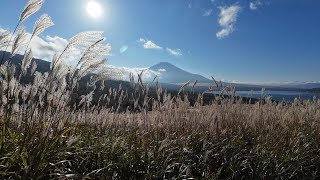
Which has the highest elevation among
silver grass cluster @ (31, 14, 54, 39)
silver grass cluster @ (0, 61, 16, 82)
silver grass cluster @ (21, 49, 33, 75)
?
silver grass cluster @ (31, 14, 54, 39)

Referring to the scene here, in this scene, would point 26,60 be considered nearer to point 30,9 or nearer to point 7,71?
point 7,71

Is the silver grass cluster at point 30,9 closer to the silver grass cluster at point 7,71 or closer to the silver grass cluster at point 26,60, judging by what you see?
the silver grass cluster at point 26,60

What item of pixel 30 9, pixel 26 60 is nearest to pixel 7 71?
pixel 26 60

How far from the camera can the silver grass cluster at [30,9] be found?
4.32 m

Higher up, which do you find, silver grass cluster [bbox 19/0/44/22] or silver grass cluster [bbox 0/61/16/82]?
silver grass cluster [bbox 19/0/44/22]

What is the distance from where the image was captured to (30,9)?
4.34m

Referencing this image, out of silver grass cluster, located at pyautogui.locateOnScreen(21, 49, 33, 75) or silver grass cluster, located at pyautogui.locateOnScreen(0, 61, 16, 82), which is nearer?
silver grass cluster, located at pyautogui.locateOnScreen(0, 61, 16, 82)

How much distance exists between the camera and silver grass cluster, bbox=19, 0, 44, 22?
14.2 ft

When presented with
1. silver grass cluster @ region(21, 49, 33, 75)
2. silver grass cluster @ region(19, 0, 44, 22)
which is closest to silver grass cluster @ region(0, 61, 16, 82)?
silver grass cluster @ region(21, 49, 33, 75)

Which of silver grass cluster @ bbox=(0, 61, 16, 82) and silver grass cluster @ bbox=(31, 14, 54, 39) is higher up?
silver grass cluster @ bbox=(31, 14, 54, 39)

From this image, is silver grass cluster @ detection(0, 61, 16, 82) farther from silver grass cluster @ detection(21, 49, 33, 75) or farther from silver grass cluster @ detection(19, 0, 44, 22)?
silver grass cluster @ detection(19, 0, 44, 22)

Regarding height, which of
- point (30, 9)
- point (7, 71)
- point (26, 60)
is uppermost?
point (30, 9)

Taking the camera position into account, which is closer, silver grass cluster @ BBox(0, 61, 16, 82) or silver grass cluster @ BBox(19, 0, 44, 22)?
silver grass cluster @ BBox(0, 61, 16, 82)

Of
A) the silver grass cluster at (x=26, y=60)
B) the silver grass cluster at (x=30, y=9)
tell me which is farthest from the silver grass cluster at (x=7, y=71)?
the silver grass cluster at (x=30, y=9)
